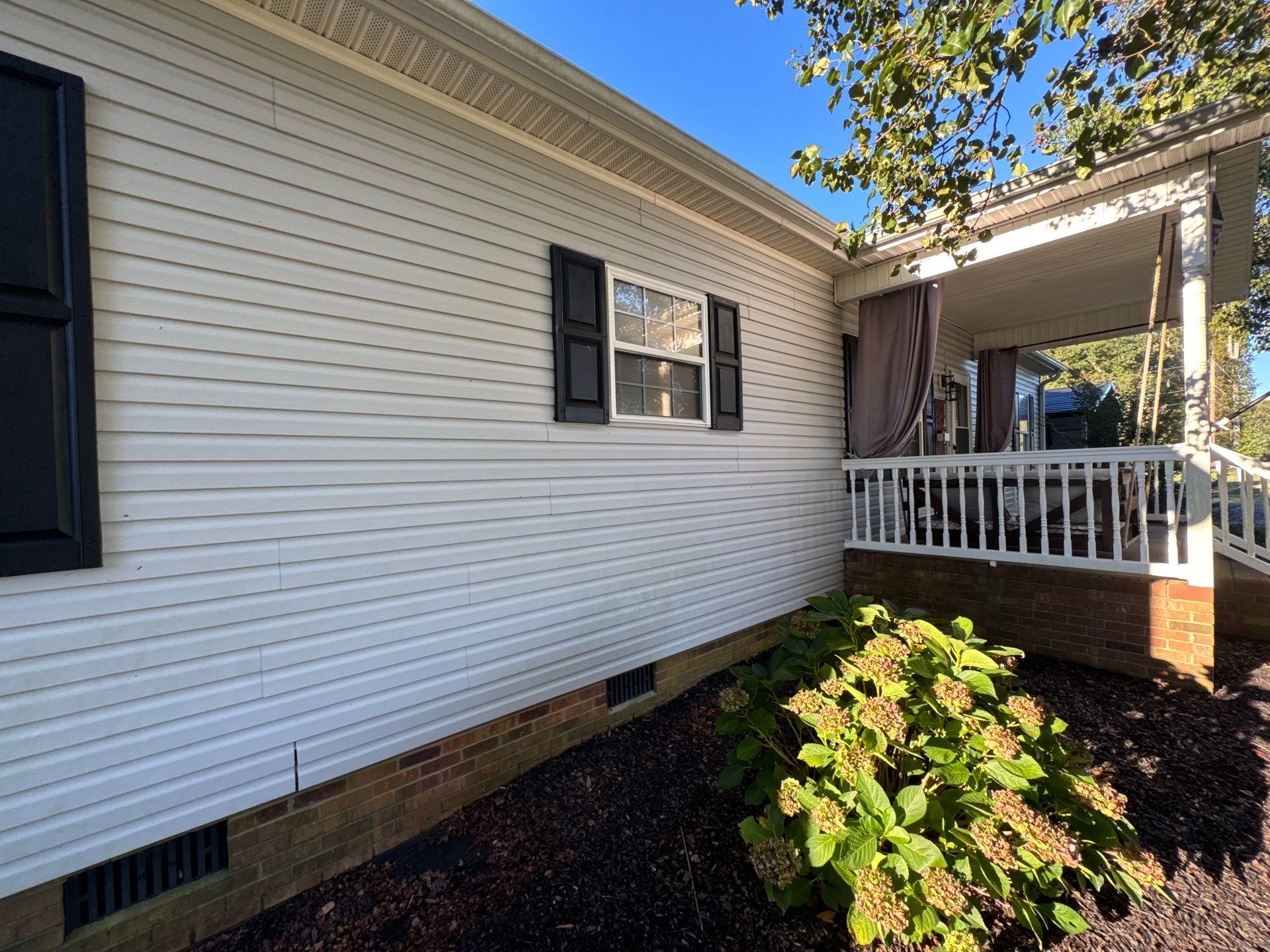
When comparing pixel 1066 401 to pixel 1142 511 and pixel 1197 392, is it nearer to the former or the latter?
pixel 1197 392

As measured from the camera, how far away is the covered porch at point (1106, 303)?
348 centimetres

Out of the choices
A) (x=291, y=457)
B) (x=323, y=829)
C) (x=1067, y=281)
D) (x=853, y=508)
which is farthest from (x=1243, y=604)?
(x=291, y=457)

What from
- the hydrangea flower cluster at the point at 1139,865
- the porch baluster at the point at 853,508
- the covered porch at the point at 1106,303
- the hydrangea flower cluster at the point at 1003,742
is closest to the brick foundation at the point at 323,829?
the hydrangea flower cluster at the point at 1003,742

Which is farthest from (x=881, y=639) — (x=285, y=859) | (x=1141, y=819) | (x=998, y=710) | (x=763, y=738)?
(x=285, y=859)

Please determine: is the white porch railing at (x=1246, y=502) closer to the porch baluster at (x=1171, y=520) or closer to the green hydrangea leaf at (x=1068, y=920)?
the porch baluster at (x=1171, y=520)

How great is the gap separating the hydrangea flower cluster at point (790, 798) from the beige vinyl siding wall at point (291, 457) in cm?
155

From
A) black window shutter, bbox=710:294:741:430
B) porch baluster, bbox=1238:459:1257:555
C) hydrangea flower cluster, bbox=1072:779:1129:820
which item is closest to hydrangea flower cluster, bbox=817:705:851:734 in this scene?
hydrangea flower cluster, bbox=1072:779:1129:820

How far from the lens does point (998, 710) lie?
1812mm

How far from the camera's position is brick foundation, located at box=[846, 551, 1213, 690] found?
3.56 meters

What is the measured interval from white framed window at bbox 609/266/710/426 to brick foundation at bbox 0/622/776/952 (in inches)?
75.2

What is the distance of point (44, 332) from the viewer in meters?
1.67

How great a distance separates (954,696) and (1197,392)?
363 cm

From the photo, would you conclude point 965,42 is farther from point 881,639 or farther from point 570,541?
point 570,541

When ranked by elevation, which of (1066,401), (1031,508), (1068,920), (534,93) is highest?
(534,93)
